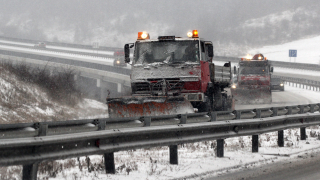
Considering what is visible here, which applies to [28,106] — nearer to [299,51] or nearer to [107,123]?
[107,123]

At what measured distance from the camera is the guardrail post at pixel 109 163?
7.35 metres

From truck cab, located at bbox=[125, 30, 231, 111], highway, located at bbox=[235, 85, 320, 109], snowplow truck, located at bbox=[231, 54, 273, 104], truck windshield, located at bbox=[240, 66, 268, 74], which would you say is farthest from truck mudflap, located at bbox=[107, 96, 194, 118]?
truck windshield, located at bbox=[240, 66, 268, 74]

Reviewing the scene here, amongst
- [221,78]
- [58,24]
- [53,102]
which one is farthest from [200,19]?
[221,78]

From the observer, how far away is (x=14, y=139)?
5.30 metres

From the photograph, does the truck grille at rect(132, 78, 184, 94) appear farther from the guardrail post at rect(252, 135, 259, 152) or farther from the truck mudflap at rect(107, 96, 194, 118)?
the guardrail post at rect(252, 135, 259, 152)

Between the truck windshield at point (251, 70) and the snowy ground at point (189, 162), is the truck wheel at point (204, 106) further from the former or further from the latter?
the truck windshield at point (251, 70)

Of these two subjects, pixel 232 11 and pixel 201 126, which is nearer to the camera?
pixel 201 126

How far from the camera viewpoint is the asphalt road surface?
7637 millimetres

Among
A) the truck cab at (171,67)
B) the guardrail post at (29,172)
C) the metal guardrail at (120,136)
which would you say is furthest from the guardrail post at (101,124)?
the truck cab at (171,67)

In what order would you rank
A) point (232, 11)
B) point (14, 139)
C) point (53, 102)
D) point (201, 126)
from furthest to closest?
point (232, 11) < point (53, 102) < point (201, 126) < point (14, 139)

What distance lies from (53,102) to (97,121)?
21.1 metres

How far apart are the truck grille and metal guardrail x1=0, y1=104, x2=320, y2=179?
3308 mm

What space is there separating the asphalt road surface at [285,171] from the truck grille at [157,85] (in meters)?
4.66

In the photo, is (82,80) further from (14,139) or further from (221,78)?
(14,139)
